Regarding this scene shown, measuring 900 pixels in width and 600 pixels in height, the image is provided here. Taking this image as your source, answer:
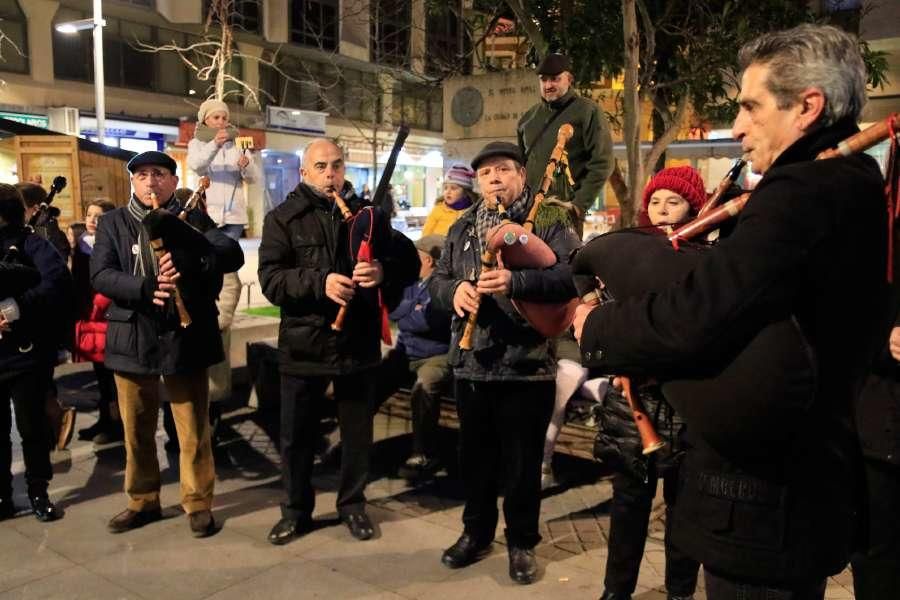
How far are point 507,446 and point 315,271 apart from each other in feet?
4.42

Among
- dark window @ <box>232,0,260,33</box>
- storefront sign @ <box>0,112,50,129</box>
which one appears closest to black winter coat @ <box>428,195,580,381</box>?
storefront sign @ <box>0,112,50,129</box>

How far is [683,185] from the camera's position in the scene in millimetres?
3336

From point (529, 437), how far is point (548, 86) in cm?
243

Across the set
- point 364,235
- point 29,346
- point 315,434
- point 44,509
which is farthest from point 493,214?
point 44,509

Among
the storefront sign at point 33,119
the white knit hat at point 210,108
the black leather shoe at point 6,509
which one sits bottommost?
the black leather shoe at point 6,509

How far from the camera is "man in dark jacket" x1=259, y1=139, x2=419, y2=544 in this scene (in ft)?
14.0

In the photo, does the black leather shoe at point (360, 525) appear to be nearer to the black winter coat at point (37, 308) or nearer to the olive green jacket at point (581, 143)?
the black winter coat at point (37, 308)

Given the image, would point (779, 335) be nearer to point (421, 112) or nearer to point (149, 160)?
point (149, 160)

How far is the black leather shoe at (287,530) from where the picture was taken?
4289 millimetres

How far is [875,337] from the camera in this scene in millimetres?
1772

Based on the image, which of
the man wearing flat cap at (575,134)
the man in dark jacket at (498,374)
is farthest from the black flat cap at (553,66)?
the man in dark jacket at (498,374)

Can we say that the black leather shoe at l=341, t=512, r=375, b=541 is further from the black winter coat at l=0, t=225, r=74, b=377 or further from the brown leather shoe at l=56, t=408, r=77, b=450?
the brown leather shoe at l=56, t=408, r=77, b=450

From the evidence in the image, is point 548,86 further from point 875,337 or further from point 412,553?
point 875,337

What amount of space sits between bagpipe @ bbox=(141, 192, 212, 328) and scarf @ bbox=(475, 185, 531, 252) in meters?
1.53
